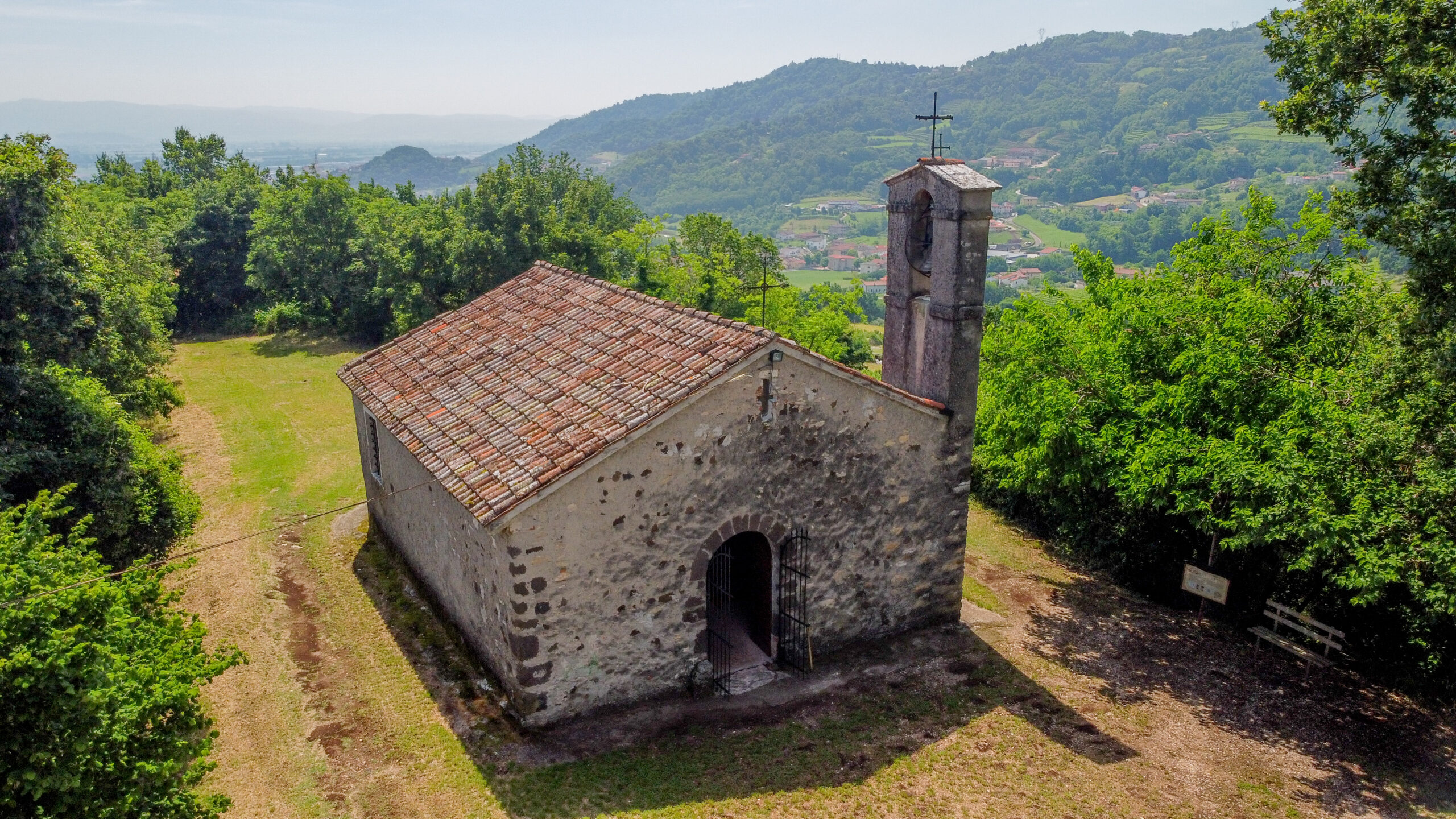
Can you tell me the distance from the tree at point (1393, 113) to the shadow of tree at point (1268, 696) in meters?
5.29

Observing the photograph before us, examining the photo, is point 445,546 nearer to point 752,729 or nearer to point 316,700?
point 316,700

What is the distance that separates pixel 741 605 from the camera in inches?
616

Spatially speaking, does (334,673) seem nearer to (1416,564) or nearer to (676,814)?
(676,814)

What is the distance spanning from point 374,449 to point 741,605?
808 cm

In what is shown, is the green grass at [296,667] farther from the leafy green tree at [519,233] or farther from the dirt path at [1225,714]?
the leafy green tree at [519,233]

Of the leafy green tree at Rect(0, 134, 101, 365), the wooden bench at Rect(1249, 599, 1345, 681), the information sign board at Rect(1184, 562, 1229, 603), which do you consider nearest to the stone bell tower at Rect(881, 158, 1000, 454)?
the information sign board at Rect(1184, 562, 1229, 603)

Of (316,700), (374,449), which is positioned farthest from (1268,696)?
(374,449)

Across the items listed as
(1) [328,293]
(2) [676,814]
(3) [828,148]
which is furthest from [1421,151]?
(3) [828,148]

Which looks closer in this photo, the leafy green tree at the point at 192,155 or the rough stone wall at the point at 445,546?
the rough stone wall at the point at 445,546

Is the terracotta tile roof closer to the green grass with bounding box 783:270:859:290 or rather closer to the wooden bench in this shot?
the wooden bench

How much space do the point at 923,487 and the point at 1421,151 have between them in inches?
311

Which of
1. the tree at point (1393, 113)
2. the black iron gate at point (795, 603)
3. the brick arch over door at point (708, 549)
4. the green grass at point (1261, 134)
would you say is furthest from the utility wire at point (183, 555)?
the green grass at point (1261, 134)

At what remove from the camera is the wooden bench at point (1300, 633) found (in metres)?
14.2

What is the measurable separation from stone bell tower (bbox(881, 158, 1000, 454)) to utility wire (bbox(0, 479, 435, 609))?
792 centimetres
